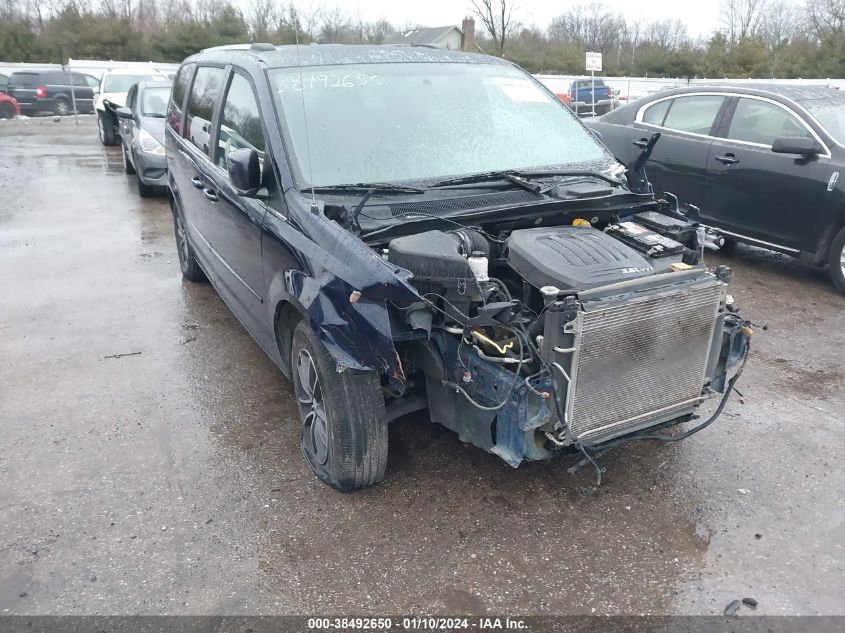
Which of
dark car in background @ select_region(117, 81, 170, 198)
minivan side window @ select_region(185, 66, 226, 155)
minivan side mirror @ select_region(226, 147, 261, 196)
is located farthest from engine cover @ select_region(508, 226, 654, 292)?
dark car in background @ select_region(117, 81, 170, 198)

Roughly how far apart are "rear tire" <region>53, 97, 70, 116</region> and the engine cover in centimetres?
2512

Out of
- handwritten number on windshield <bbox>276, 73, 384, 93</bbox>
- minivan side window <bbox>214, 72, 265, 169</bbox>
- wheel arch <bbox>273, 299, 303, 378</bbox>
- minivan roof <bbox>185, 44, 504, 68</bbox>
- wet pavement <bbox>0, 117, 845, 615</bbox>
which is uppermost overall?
minivan roof <bbox>185, 44, 504, 68</bbox>

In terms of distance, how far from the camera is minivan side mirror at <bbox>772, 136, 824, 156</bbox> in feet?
19.6

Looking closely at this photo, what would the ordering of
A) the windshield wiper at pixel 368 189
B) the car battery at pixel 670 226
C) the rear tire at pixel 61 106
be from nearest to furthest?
the windshield wiper at pixel 368 189, the car battery at pixel 670 226, the rear tire at pixel 61 106

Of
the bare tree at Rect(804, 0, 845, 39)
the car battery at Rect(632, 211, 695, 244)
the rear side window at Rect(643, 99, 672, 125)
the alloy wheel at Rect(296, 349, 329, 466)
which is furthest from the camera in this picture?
the bare tree at Rect(804, 0, 845, 39)

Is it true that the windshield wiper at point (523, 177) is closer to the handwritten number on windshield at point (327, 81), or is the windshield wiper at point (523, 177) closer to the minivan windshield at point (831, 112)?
the handwritten number on windshield at point (327, 81)

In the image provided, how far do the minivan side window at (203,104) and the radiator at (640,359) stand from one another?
304cm

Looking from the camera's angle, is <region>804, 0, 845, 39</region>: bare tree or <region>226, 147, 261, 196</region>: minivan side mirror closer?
<region>226, 147, 261, 196</region>: minivan side mirror

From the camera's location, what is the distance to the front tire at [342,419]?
3074 millimetres

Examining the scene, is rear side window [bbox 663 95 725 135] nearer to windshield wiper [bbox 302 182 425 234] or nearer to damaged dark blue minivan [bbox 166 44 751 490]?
damaged dark blue minivan [bbox 166 44 751 490]

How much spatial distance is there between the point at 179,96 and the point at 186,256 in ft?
4.49

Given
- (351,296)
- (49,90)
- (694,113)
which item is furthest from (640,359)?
(49,90)

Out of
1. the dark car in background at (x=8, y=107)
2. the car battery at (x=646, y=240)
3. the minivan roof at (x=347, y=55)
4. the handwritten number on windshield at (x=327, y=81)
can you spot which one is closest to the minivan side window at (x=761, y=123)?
the minivan roof at (x=347, y=55)

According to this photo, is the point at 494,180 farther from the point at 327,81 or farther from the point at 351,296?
the point at 351,296
